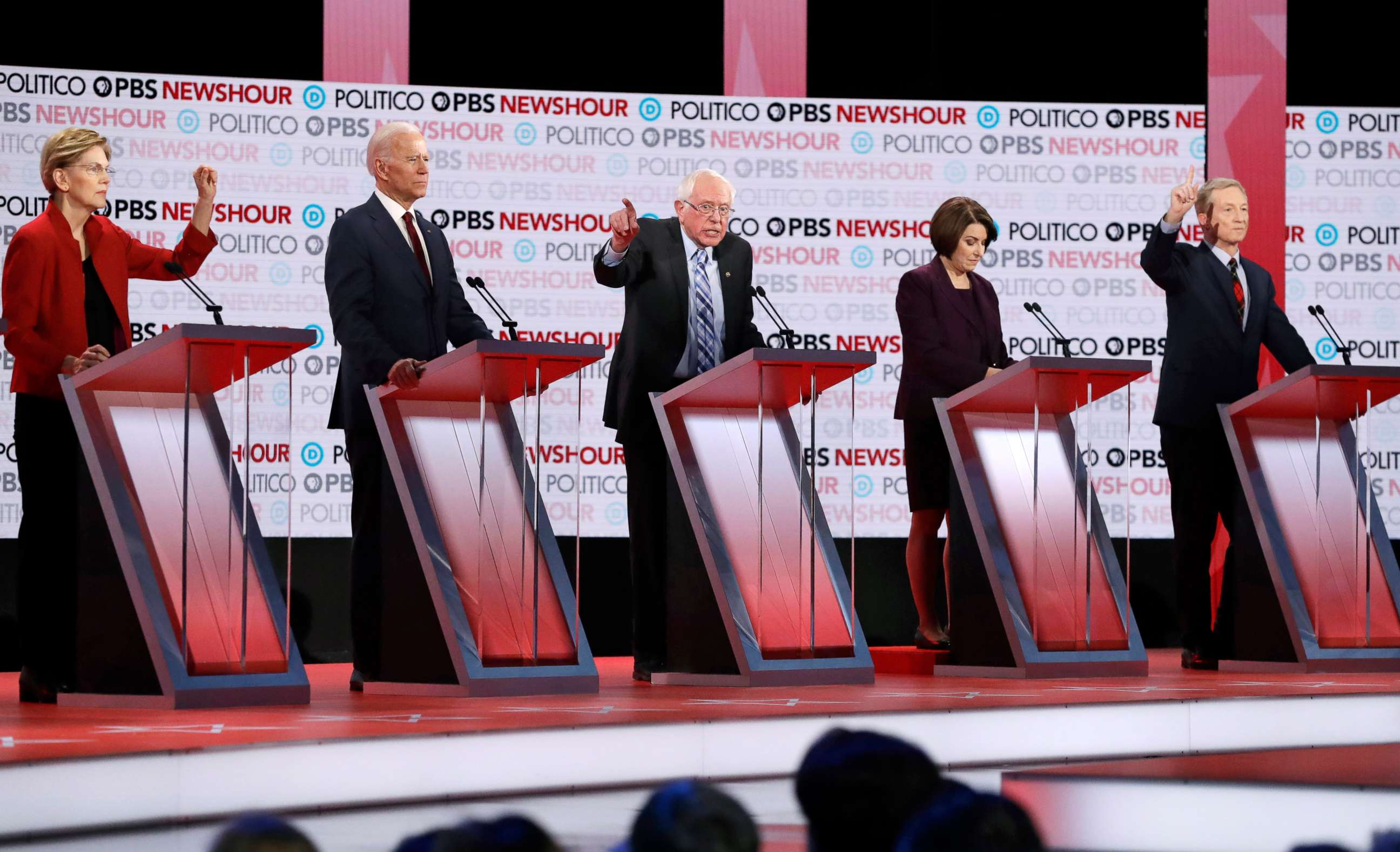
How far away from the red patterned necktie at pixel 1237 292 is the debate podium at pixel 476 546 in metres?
2.43

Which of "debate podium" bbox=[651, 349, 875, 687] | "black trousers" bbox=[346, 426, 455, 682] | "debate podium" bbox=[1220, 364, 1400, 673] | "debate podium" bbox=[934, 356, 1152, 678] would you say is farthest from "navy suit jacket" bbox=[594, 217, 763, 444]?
"debate podium" bbox=[1220, 364, 1400, 673]

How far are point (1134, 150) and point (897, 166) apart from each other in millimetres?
947

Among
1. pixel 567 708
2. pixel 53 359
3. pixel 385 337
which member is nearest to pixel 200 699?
pixel 567 708

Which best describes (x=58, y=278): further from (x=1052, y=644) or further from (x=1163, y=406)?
(x=1163, y=406)

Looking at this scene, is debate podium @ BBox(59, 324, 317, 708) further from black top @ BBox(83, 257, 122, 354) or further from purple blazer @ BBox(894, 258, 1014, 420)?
purple blazer @ BBox(894, 258, 1014, 420)

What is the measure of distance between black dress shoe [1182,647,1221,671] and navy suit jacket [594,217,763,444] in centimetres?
173

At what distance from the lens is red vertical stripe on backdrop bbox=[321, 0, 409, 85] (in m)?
7.00

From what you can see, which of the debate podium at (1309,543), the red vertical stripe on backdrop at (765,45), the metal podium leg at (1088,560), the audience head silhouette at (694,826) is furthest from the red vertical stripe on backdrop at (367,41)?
the audience head silhouette at (694,826)

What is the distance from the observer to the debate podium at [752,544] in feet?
16.2

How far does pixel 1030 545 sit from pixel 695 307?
3.82 feet

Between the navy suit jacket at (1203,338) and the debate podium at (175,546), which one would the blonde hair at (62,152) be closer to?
the debate podium at (175,546)

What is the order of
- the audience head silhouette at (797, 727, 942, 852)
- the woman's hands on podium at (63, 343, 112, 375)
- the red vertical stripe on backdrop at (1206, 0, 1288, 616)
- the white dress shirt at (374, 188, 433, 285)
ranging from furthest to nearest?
the red vertical stripe on backdrop at (1206, 0, 1288, 616), the white dress shirt at (374, 188, 433, 285), the woman's hands on podium at (63, 343, 112, 375), the audience head silhouette at (797, 727, 942, 852)

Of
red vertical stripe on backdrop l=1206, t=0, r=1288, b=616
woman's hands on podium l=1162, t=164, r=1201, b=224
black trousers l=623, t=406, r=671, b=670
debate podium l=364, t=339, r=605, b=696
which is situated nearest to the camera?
debate podium l=364, t=339, r=605, b=696

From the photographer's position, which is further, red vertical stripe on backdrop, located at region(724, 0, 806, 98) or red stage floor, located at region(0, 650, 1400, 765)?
red vertical stripe on backdrop, located at region(724, 0, 806, 98)
